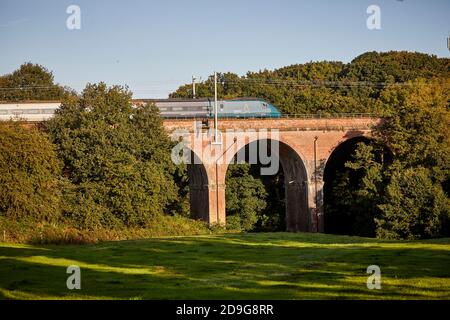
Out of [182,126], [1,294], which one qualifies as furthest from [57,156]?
[1,294]

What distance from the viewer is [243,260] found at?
22.1 m

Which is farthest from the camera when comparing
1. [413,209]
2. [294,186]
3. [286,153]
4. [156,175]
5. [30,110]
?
[294,186]

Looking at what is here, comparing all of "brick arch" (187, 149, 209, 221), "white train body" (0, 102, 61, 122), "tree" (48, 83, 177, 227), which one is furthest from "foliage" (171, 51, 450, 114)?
"tree" (48, 83, 177, 227)

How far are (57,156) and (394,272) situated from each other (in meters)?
24.9

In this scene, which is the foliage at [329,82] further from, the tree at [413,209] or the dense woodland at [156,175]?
the tree at [413,209]

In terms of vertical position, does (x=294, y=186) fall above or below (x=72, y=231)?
above

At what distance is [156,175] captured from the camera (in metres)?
41.0

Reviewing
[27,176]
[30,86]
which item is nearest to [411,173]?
[27,176]

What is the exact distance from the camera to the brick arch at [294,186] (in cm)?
5141

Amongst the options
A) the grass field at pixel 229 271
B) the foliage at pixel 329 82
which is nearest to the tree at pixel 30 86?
the foliage at pixel 329 82

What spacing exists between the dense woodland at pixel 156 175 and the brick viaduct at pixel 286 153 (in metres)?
1.89

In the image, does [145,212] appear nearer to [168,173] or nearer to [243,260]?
[168,173]

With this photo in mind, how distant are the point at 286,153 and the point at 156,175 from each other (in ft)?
46.2

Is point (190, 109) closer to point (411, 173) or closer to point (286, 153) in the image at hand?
point (286, 153)
